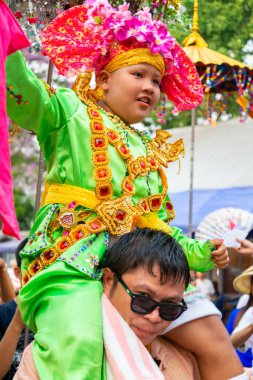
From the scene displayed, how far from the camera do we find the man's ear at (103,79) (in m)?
3.89

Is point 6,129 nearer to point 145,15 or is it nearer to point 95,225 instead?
point 95,225

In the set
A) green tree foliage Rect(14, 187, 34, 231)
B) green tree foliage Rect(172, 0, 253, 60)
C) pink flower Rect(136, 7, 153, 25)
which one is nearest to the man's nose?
pink flower Rect(136, 7, 153, 25)

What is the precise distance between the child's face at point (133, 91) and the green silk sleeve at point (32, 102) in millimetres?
216

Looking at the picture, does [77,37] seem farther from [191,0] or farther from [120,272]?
[191,0]

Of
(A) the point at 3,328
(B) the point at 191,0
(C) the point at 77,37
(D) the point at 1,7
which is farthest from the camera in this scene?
(B) the point at 191,0

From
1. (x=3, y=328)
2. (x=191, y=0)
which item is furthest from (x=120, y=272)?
(x=191, y=0)

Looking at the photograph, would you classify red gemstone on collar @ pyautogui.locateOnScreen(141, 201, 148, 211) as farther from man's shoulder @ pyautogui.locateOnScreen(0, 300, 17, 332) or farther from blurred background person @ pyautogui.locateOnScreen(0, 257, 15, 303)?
blurred background person @ pyautogui.locateOnScreen(0, 257, 15, 303)

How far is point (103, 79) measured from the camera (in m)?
3.92

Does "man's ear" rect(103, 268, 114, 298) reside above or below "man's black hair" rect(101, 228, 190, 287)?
below

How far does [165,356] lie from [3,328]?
1.79m

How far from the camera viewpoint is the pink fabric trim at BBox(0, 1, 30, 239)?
287 centimetres

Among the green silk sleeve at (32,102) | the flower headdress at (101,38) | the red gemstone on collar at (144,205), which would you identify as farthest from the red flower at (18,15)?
the red gemstone on collar at (144,205)

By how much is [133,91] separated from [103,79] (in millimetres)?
220

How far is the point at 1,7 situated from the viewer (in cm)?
305
